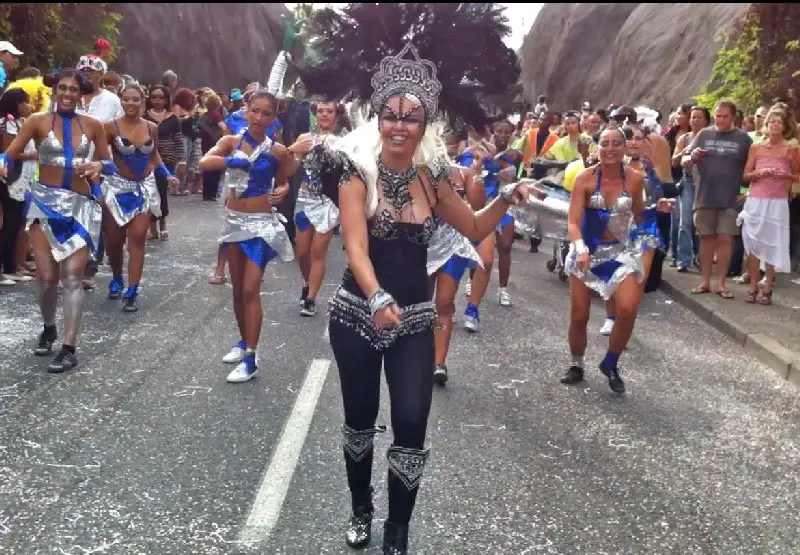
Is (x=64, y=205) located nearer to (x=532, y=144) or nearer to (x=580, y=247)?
(x=580, y=247)

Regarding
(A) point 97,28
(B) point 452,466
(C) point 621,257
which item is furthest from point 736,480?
(A) point 97,28

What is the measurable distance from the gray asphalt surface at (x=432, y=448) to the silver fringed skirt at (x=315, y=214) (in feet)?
2.94

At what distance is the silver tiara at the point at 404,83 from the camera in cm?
355

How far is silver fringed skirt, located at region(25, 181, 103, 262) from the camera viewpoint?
20.3 feet

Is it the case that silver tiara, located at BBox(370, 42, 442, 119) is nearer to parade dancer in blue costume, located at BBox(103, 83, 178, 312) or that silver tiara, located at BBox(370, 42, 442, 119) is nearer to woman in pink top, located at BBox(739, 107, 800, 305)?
parade dancer in blue costume, located at BBox(103, 83, 178, 312)

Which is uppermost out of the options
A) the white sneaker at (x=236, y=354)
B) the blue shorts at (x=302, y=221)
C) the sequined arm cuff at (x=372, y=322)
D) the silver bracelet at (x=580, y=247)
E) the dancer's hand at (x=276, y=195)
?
the dancer's hand at (x=276, y=195)

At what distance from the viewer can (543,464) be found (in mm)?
4730

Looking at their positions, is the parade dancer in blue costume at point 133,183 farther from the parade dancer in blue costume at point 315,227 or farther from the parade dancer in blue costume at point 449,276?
the parade dancer in blue costume at point 449,276

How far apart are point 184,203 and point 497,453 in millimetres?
13253

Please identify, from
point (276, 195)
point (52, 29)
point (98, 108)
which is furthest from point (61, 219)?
point (52, 29)

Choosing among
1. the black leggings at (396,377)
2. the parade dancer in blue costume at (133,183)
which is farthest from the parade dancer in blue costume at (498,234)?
the black leggings at (396,377)

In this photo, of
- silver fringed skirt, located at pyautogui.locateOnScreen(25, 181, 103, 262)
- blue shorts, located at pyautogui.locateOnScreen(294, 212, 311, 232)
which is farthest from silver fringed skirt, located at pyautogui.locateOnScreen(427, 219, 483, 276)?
silver fringed skirt, located at pyautogui.locateOnScreen(25, 181, 103, 262)

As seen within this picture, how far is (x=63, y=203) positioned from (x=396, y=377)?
150 inches

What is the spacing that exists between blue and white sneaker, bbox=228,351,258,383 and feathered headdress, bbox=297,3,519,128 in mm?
3556
